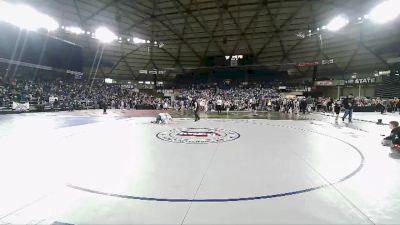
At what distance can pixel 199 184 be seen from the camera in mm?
4191

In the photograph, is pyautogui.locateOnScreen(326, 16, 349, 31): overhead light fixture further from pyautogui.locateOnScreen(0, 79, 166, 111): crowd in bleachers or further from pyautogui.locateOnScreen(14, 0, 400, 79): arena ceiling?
pyautogui.locateOnScreen(0, 79, 166, 111): crowd in bleachers

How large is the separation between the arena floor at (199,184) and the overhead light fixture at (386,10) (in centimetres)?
2457

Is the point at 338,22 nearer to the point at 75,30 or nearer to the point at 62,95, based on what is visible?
the point at 75,30

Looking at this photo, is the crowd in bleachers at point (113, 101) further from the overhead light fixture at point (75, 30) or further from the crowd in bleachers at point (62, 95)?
the overhead light fixture at point (75, 30)

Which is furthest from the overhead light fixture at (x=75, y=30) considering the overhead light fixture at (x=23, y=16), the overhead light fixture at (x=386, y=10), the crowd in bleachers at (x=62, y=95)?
the overhead light fixture at (x=386, y=10)

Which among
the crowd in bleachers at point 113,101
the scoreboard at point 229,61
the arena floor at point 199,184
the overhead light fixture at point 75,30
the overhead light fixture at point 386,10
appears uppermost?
the overhead light fixture at point 75,30

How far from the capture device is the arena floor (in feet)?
10.1

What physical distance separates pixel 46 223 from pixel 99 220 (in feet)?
1.84

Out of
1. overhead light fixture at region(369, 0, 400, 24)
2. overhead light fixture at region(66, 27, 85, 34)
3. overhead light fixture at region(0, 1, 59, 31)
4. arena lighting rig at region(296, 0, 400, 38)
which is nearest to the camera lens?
overhead light fixture at region(369, 0, 400, 24)

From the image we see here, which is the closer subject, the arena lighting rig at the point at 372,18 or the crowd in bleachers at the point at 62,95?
the arena lighting rig at the point at 372,18

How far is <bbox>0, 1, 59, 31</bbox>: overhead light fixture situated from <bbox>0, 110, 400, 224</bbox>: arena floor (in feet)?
87.5

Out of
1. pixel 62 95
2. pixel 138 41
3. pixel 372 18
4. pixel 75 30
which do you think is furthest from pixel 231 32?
pixel 62 95

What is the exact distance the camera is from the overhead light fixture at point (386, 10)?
24797 mm

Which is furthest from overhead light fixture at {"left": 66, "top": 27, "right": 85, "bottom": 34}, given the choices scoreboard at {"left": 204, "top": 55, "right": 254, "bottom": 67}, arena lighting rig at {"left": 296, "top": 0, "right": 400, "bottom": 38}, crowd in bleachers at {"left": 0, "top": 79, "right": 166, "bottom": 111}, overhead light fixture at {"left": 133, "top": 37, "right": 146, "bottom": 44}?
arena lighting rig at {"left": 296, "top": 0, "right": 400, "bottom": 38}
